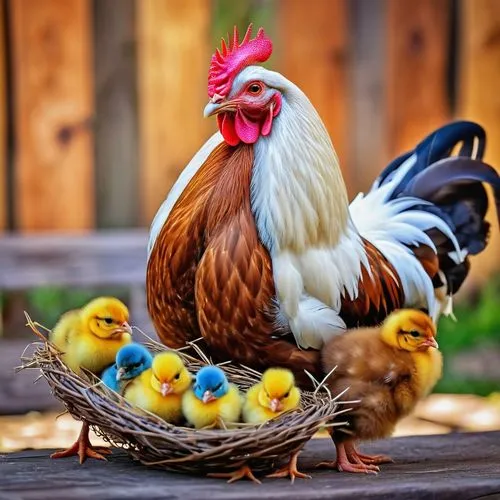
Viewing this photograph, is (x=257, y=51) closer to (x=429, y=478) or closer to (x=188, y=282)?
(x=188, y=282)

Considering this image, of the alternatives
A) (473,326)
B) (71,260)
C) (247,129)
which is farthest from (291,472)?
(473,326)

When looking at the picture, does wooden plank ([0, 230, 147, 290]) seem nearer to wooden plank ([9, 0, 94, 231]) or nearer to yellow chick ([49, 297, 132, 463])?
wooden plank ([9, 0, 94, 231])

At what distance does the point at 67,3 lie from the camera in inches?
227

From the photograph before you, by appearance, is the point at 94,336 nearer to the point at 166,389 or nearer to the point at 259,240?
the point at 166,389

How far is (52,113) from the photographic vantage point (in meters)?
5.85

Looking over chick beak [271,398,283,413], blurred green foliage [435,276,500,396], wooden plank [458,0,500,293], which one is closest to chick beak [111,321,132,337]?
chick beak [271,398,283,413]

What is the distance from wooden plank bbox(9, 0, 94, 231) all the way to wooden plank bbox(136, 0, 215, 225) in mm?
298

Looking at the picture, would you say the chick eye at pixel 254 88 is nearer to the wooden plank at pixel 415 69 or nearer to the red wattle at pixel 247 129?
the red wattle at pixel 247 129

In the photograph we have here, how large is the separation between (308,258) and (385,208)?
64cm

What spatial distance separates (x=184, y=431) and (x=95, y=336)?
1.38 ft

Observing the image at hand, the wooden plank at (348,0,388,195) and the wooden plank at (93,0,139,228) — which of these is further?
the wooden plank at (348,0,388,195)

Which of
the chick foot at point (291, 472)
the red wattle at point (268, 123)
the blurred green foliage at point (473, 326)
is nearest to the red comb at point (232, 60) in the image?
the red wattle at point (268, 123)

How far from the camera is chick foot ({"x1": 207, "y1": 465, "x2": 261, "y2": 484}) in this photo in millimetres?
2850

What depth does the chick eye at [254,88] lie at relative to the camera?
3.09 m
